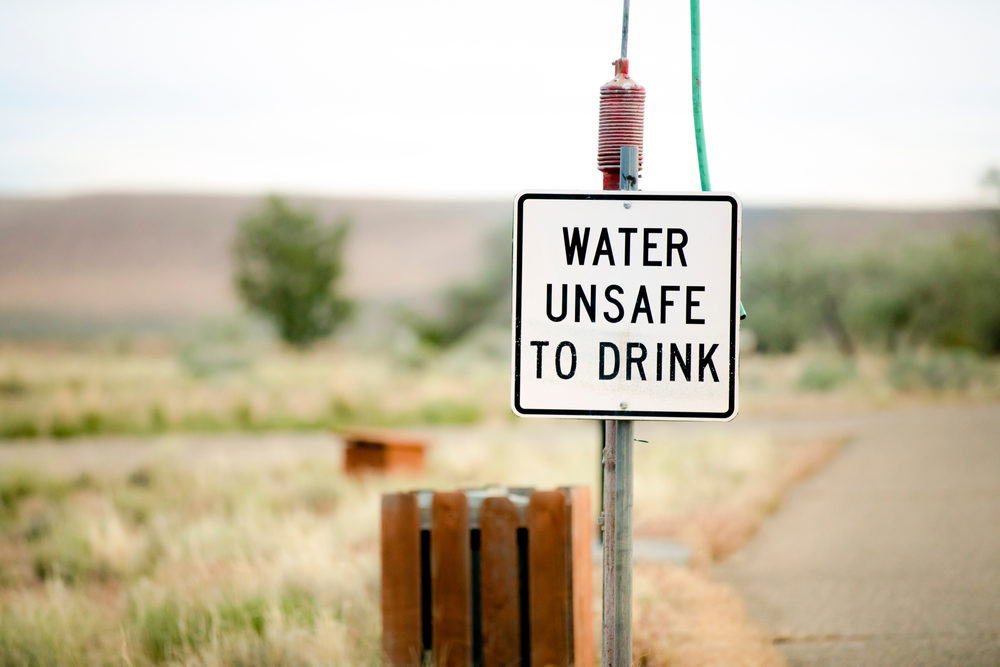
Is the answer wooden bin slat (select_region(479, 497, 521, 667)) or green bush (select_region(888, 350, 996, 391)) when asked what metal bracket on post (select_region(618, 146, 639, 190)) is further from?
green bush (select_region(888, 350, 996, 391))

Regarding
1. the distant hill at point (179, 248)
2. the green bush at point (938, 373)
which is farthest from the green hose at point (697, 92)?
the distant hill at point (179, 248)

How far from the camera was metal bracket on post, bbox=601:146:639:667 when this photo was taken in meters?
3.14

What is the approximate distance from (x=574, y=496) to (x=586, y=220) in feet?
5.24

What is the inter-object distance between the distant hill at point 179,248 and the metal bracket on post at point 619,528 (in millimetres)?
77350

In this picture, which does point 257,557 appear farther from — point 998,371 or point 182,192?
point 182,192

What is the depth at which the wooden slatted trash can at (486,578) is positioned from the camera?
429 cm

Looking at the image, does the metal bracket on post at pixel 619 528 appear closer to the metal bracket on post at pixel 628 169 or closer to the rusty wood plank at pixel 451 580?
the metal bracket on post at pixel 628 169

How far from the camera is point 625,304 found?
3.14 metres

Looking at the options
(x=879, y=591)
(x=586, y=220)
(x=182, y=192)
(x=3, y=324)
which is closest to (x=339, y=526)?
(x=879, y=591)

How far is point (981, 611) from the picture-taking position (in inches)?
231

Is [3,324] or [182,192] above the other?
[182,192]

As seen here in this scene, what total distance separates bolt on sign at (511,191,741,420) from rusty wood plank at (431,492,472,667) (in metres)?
1.28

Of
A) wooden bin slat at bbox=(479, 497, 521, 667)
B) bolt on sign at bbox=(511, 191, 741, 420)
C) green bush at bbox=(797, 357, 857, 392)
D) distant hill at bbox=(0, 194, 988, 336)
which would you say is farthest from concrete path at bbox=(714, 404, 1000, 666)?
distant hill at bbox=(0, 194, 988, 336)

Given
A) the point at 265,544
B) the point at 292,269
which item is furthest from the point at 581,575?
the point at 292,269
